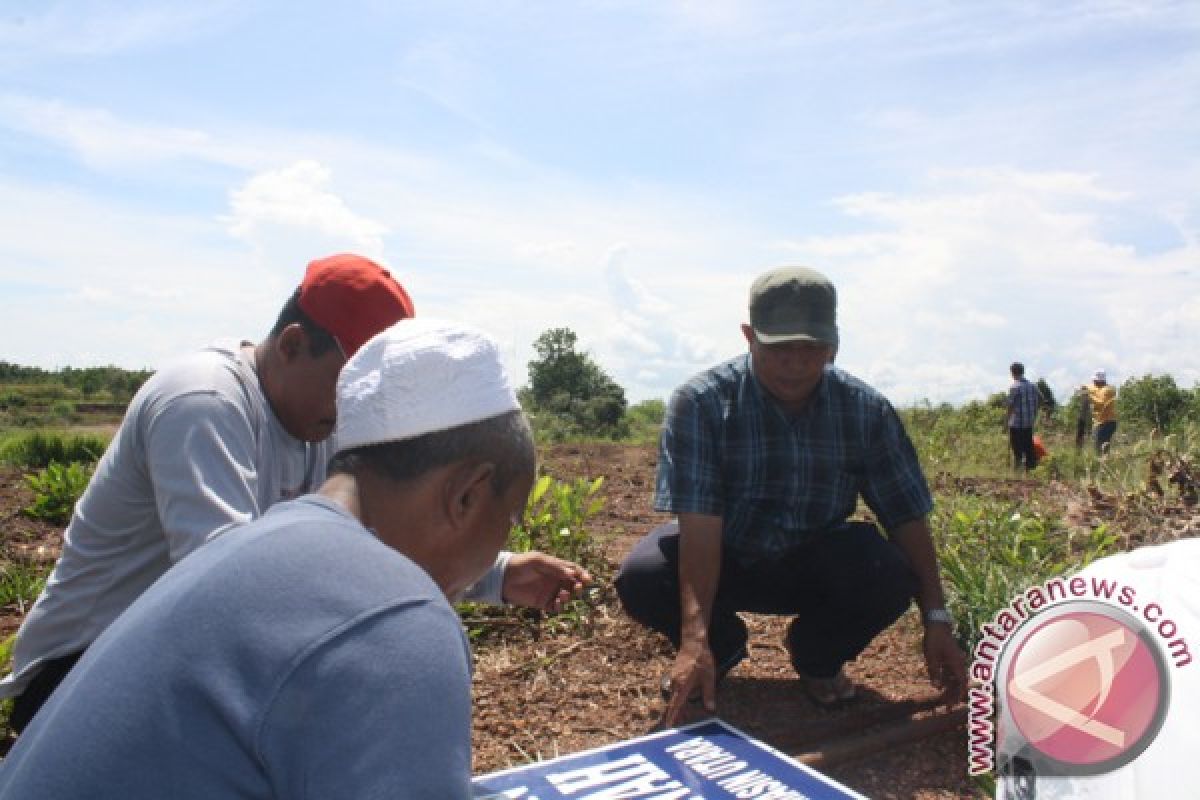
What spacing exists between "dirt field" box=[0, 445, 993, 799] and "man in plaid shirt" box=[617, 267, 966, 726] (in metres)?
0.14

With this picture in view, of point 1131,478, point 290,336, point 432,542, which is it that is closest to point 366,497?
point 432,542

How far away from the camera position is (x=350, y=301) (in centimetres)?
212

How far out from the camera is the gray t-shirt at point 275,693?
87cm

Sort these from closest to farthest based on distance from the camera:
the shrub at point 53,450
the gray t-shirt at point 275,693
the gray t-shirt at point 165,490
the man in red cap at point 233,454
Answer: the gray t-shirt at point 275,693 → the gray t-shirt at point 165,490 → the man in red cap at point 233,454 → the shrub at point 53,450

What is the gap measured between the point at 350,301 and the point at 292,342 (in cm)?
19

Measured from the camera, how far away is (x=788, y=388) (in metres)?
2.83

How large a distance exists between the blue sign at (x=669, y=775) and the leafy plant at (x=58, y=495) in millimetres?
4745

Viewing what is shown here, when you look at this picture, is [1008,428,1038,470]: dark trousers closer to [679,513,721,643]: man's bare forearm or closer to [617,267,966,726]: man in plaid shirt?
[617,267,966,726]: man in plaid shirt

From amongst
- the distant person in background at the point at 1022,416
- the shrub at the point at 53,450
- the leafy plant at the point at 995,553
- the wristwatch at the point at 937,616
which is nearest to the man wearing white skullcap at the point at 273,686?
the wristwatch at the point at 937,616

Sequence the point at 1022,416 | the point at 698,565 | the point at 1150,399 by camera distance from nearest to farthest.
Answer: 1. the point at 698,565
2. the point at 1022,416
3. the point at 1150,399

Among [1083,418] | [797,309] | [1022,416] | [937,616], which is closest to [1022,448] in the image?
[1022,416]

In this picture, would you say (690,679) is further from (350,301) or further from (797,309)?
(350,301)

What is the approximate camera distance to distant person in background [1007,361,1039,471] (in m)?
11.7

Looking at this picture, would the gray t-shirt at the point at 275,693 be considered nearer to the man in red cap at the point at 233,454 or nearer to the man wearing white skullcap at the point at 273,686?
the man wearing white skullcap at the point at 273,686
